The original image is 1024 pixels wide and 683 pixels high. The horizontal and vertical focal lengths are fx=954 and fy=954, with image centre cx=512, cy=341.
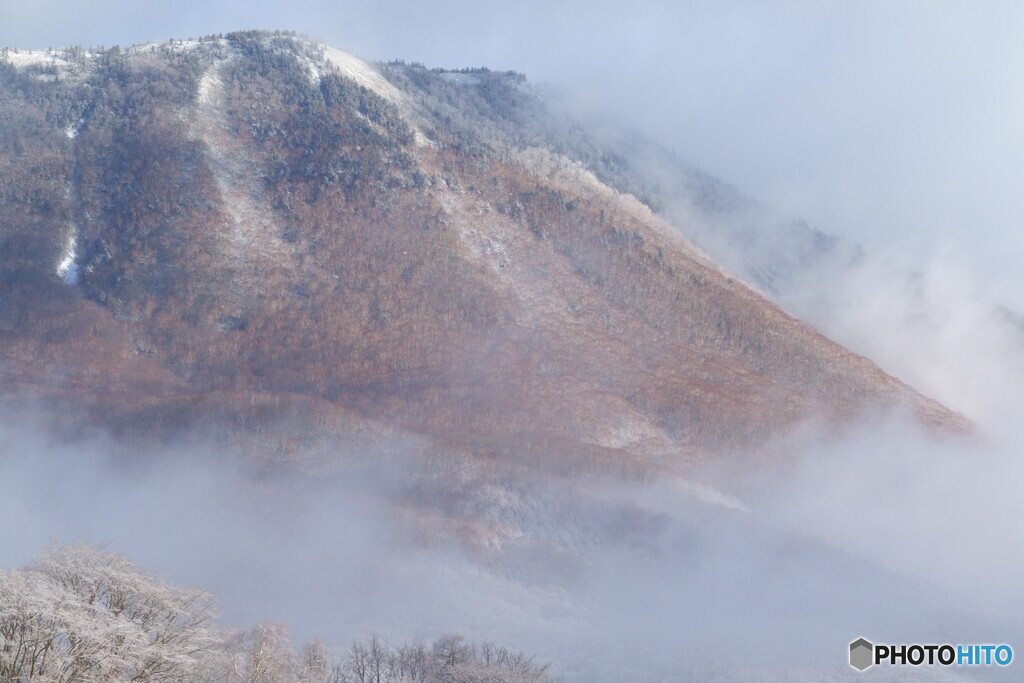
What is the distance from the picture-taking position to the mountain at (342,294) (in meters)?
111

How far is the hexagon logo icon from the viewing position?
68.2m

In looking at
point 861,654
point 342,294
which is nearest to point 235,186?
point 342,294

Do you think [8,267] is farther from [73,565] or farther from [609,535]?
[73,565]

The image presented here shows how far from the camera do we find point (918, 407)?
136 metres

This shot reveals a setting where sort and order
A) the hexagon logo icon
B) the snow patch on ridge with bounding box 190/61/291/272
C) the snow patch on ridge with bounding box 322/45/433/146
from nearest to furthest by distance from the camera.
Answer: the hexagon logo icon
the snow patch on ridge with bounding box 190/61/291/272
the snow patch on ridge with bounding box 322/45/433/146

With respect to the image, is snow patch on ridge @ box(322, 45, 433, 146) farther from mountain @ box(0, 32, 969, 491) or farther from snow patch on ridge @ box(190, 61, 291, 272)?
snow patch on ridge @ box(190, 61, 291, 272)

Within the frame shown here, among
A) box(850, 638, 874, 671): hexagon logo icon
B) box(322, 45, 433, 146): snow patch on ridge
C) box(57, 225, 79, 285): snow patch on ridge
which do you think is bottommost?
box(850, 638, 874, 671): hexagon logo icon

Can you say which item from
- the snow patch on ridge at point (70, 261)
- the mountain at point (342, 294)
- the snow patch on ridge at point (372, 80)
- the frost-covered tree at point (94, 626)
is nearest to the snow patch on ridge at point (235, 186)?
the mountain at point (342, 294)

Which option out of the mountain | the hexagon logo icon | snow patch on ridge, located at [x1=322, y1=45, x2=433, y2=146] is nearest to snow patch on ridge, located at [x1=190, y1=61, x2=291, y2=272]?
the mountain

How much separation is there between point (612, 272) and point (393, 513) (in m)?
58.1

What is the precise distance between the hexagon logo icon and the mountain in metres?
37.2

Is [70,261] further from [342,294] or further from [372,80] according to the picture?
[372,80]

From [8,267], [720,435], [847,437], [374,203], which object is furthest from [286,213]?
[847,437]

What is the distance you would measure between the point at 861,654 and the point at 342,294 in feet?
260
